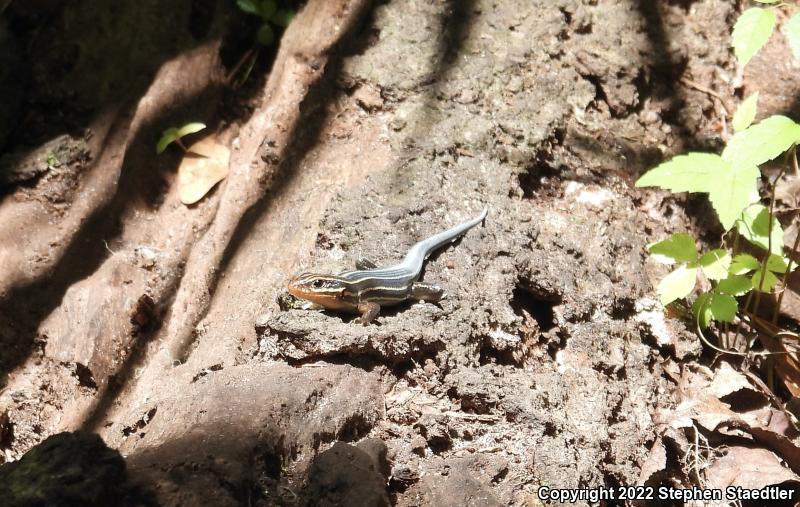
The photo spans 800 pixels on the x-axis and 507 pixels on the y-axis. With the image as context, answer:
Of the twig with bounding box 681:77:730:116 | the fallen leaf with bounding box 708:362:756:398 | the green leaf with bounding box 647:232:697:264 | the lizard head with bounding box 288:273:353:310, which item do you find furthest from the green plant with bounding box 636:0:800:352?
the lizard head with bounding box 288:273:353:310

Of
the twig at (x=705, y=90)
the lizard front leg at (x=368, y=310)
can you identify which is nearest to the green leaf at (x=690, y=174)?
the lizard front leg at (x=368, y=310)

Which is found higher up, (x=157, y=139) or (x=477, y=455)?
(x=157, y=139)

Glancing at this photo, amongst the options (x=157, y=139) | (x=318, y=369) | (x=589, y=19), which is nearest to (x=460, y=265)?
(x=318, y=369)

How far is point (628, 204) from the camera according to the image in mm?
4008

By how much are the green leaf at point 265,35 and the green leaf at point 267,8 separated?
0.07m

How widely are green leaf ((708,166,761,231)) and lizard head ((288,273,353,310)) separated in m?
1.60

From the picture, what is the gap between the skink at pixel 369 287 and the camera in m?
3.28

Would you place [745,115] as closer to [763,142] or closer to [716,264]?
[763,142]

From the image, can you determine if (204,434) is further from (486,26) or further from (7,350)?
(486,26)

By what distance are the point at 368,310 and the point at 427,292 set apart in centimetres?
29

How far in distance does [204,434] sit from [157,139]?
9.81 feet

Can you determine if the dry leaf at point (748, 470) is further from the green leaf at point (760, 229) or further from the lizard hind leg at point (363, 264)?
Result: the lizard hind leg at point (363, 264)

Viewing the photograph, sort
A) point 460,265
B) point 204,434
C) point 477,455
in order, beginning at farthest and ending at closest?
point 460,265, point 477,455, point 204,434

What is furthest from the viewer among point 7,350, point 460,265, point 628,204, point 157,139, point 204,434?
point 157,139
